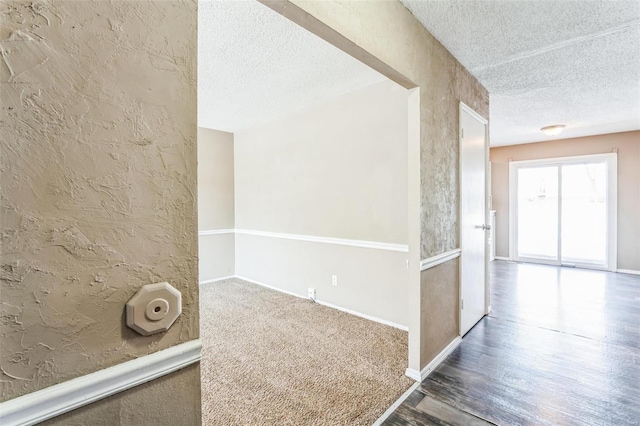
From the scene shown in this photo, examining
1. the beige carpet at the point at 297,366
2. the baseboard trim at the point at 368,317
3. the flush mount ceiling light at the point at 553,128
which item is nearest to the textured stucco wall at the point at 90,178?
the beige carpet at the point at 297,366

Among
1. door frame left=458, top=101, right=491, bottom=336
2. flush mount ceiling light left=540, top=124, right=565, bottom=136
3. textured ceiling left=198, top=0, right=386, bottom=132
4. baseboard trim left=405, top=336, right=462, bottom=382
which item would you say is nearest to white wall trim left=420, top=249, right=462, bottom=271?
door frame left=458, top=101, right=491, bottom=336

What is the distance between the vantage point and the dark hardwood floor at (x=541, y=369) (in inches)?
70.1

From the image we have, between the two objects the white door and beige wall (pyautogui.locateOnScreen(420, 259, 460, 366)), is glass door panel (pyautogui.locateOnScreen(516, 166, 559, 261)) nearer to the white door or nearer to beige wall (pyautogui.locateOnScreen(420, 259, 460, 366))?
the white door

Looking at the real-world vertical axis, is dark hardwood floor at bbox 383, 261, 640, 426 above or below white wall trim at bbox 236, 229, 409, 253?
below

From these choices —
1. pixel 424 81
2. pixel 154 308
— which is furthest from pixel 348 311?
pixel 154 308

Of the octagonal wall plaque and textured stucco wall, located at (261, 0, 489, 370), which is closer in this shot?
the octagonal wall plaque

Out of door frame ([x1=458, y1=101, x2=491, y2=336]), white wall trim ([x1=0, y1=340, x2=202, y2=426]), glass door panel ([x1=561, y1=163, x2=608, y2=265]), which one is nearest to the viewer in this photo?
white wall trim ([x1=0, y1=340, x2=202, y2=426])

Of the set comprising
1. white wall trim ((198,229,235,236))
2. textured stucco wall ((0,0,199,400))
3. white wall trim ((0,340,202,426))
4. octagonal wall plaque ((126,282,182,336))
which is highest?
textured stucco wall ((0,0,199,400))

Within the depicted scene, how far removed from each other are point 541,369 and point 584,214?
4670mm

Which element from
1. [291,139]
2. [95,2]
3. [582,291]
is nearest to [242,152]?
[291,139]

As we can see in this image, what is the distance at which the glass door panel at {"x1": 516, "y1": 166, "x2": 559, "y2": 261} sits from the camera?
580cm

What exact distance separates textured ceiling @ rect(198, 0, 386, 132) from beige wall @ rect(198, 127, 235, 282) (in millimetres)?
837

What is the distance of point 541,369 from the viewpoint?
226 centimetres

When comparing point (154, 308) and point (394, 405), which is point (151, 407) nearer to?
point (154, 308)
